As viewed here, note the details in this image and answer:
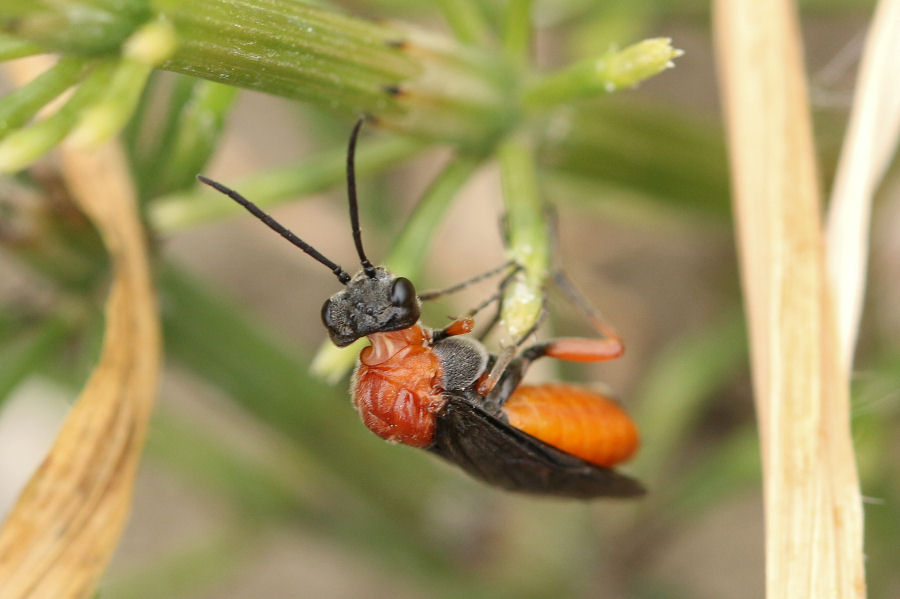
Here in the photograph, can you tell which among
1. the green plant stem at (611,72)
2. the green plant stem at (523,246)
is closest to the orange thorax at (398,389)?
the green plant stem at (523,246)

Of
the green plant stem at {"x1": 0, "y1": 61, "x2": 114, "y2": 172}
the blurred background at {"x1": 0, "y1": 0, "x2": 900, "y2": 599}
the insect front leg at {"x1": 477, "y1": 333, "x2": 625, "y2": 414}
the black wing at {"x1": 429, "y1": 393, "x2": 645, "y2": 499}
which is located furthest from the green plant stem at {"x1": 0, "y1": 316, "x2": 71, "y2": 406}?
the insect front leg at {"x1": 477, "y1": 333, "x2": 625, "y2": 414}

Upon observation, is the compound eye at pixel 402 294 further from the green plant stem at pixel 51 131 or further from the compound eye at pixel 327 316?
the green plant stem at pixel 51 131

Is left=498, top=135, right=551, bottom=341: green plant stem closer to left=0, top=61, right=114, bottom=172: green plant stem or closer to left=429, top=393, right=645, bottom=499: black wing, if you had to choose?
left=429, top=393, right=645, bottom=499: black wing

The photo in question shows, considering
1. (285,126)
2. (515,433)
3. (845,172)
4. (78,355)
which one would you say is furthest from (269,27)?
(285,126)

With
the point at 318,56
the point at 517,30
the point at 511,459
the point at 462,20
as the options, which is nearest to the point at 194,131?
the point at 318,56

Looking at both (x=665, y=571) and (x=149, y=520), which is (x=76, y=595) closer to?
(x=665, y=571)

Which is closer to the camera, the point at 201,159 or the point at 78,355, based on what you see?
the point at 201,159

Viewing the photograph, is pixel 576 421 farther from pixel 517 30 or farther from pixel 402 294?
pixel 517 30
